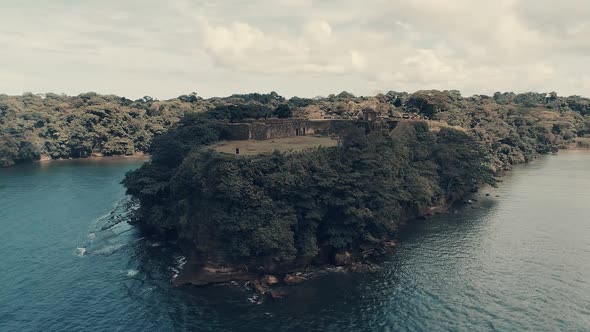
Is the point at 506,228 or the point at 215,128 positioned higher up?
the point at 215,128

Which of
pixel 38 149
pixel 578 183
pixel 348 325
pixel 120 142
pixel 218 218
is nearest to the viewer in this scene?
pixel 348 325

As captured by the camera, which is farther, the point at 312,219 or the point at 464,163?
the point at 464,163

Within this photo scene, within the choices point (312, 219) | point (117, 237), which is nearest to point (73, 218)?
point (117, 237)

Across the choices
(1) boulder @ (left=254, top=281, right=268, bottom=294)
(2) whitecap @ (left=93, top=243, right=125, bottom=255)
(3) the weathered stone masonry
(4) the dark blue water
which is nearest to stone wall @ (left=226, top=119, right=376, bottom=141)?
(3) the weathered stone masonry

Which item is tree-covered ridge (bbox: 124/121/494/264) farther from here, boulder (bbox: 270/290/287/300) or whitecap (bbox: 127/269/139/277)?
whitecap (bbox: 127/269/139/277)

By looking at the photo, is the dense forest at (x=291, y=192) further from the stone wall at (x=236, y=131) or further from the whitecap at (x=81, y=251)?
the whitecap at (x=81, y=251)

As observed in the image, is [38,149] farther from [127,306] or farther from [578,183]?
[578,183]

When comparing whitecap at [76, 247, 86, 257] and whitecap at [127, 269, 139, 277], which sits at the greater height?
whitecap at [76, 247, 86, 257]

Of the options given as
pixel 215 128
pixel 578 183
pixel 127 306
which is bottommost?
pixel 127 306

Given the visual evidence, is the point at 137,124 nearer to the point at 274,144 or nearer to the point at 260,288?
the point at 274,144
